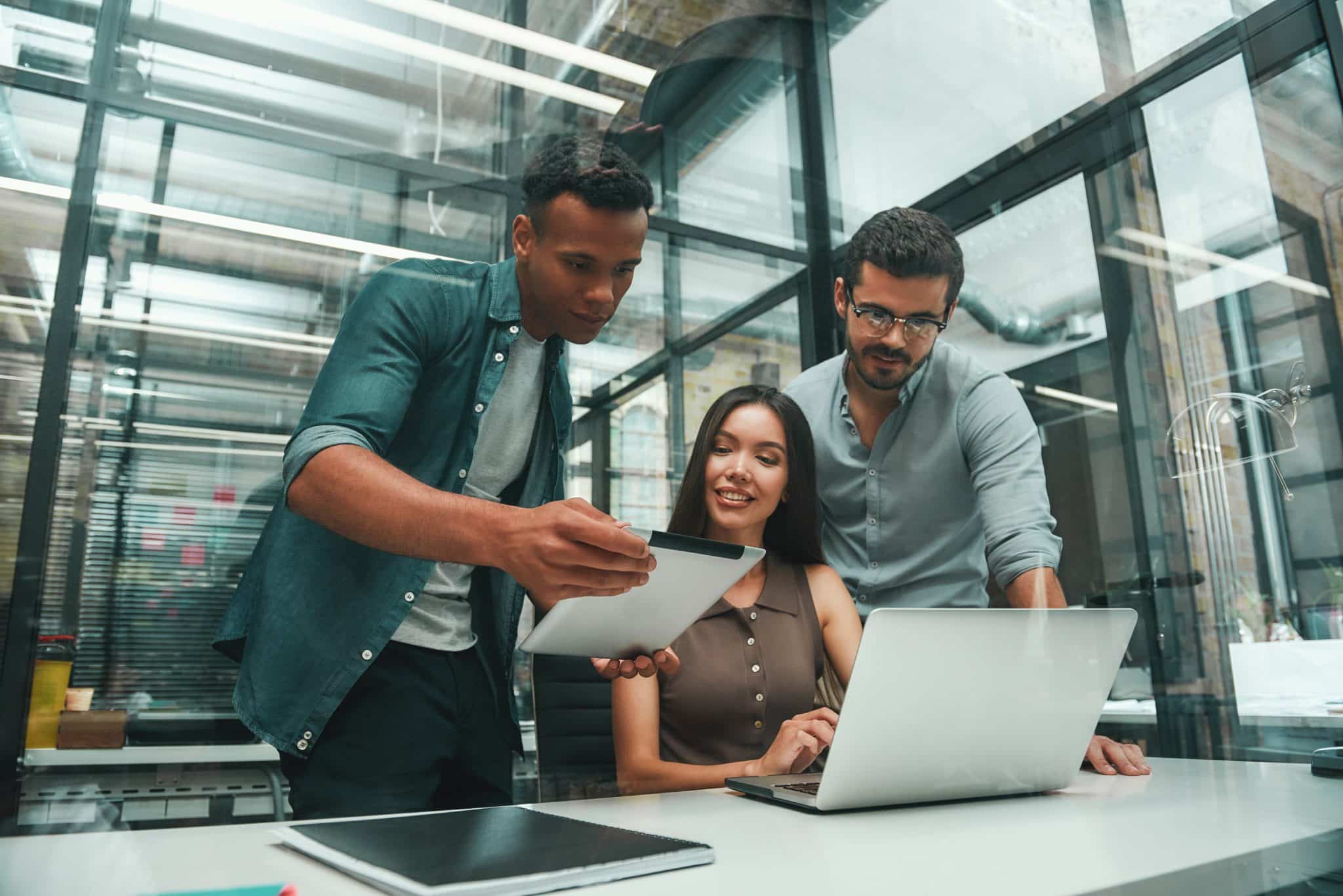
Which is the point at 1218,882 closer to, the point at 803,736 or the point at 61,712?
the point at 803,736

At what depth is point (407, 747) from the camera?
50.7 inches

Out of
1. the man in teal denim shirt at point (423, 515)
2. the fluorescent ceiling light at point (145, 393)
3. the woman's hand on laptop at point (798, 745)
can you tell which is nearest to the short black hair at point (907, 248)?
the man in teal denim shirt at point (423, 515)

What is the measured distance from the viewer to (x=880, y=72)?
219 cm

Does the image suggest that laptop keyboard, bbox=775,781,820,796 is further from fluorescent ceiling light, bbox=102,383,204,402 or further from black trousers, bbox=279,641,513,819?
fluorescent ceiling light, bbox=102,383,204,402

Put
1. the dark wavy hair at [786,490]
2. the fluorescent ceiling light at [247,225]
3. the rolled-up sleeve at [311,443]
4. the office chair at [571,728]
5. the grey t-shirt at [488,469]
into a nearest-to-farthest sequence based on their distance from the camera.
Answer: the rolled-up sleeve at [311,443], the grey t-shirt at [488,469], the office chair at [571,728], the dark wavy hair at [786,490], the fluorescent ceiling light at [247,225]

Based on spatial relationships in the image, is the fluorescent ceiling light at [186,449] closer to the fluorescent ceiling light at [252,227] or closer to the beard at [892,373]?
the fluorescent ceiling light at [252,227]

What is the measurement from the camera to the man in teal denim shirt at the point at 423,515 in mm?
1053

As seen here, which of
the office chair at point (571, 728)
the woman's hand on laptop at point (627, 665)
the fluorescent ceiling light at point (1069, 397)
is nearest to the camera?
the woman's hand on laptop at point (627, 665)

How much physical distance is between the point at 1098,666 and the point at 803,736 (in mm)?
366

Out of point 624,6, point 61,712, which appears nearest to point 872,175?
point 624,6

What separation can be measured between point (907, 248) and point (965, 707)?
3.74 ft

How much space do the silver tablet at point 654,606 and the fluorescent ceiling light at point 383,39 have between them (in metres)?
1.14

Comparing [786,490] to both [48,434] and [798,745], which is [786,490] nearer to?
[798,745]

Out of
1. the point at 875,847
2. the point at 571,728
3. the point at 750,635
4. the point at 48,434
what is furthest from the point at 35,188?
the point at 875,847
